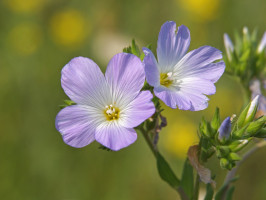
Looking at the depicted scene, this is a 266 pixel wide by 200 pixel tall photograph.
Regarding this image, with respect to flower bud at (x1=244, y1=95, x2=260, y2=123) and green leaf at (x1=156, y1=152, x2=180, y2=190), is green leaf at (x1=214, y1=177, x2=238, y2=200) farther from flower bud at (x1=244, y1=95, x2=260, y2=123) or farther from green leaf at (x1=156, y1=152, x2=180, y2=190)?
flower bud at (x1=244, y1=95, x2=260, y2=123)

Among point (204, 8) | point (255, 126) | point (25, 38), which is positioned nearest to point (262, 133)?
point (255, 126)

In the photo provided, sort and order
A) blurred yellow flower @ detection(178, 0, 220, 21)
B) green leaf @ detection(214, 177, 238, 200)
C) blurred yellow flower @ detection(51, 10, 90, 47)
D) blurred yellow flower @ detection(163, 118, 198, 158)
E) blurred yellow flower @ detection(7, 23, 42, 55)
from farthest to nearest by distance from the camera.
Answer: blurred yellow flower @ detection(178, 0, 220, 21)
blurred yellow flower @ detection(51, 10, 90, 47)
blurred yellow flower @ detection(7, 23, 42, 55)
blurred yellow flower @ detection(163, 118, 198, 158)
green leaf @ detection(214, 177, 238, 200)

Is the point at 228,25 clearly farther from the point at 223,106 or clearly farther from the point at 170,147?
the point at 170,147

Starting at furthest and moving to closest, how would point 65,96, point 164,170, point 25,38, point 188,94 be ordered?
point 25,38, point 65,96, point 164,170, point 188,94

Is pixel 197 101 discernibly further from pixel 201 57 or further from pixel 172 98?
pixel 201 57

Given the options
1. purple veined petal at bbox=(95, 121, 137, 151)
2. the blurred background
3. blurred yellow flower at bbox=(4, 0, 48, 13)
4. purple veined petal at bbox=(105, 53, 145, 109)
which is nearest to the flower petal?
purple veined petal at bbox=(105, 53, 145, 109)

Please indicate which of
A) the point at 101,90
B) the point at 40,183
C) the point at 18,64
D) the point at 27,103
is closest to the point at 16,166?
the point at 40,183

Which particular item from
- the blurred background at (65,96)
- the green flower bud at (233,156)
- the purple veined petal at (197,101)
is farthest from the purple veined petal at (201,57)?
the blurred background at (65,96)
